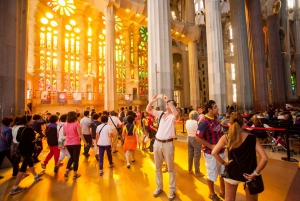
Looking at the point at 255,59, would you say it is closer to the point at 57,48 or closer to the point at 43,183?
the point at 43,183

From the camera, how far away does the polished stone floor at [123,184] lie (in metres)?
3.37

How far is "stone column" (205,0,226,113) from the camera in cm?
1316

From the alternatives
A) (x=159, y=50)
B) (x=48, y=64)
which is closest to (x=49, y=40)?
(x=48, y=64)

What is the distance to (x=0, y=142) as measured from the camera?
14.8 ft

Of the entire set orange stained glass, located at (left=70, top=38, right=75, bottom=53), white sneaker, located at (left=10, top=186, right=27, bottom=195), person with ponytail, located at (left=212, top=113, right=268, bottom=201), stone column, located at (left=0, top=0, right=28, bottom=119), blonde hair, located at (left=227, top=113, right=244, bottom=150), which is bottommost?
white sneaker, located at (left=10, top=186, right=27, bottom=195)

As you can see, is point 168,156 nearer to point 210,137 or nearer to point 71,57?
point 210,137

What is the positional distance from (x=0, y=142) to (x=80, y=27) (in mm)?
23979

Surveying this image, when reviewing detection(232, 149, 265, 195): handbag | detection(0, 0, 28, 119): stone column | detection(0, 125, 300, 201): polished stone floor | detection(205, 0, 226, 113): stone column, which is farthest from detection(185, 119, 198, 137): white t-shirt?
detection(205, 0, 226, 113): stone column

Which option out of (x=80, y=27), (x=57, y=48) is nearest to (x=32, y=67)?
(x=57, y=48)

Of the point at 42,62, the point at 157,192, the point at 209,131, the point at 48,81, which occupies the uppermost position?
the point at 42,62

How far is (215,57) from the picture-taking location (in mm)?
13469

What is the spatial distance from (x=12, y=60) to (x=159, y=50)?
295 inches

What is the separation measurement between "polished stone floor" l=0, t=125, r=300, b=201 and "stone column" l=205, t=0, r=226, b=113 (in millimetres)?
8339

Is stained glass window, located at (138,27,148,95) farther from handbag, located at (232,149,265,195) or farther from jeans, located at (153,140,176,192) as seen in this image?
handbag, located at (232,149,265,195)
